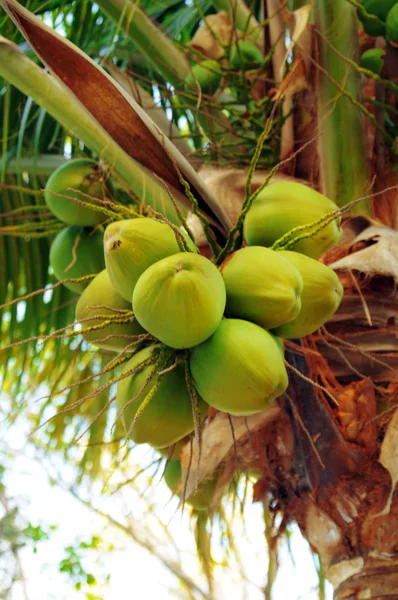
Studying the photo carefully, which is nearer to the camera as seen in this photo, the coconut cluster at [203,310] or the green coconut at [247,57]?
the coconut cluster at [203,310]

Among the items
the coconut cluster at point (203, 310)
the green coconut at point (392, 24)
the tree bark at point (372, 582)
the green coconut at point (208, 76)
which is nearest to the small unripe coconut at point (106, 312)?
the coconut cluster at point (203, 310)

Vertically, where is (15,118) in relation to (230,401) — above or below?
above

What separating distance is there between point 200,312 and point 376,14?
1.22 m

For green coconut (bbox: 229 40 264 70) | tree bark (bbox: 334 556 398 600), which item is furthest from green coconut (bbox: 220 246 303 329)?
green coconut (bbox: 229 40 264 70)

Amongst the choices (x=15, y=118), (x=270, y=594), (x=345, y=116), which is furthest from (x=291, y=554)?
(x=15, y=118)

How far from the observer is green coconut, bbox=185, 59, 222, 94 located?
1.90 meters

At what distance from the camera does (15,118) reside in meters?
2.38

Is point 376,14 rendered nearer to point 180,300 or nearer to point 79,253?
point 79,253

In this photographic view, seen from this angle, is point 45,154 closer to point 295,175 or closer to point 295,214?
point 295,175

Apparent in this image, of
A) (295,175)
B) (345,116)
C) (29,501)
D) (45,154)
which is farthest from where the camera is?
(29,501)

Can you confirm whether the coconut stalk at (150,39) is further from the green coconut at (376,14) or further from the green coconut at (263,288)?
the green coconut at (263,288)

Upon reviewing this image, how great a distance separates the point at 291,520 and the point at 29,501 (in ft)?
10.4

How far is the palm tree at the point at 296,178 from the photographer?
1297 mm

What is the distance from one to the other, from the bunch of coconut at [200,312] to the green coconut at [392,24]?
71 cm
